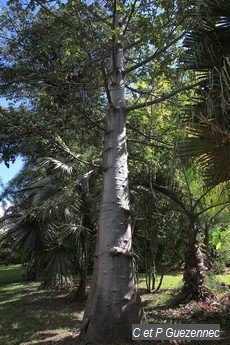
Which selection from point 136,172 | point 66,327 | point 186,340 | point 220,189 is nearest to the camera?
point 186,340

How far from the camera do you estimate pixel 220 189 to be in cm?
842

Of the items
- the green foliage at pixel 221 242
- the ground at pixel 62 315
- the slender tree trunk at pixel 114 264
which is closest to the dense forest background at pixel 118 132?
the slender tree trunk at pixel 114 264

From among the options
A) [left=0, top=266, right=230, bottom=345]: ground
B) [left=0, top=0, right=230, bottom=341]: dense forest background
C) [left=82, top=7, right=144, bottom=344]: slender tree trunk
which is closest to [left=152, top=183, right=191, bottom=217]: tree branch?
[left=0, top=0, right=230, bottom=341]: dense forest background

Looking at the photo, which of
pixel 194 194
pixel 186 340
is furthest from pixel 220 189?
pixel 186 340

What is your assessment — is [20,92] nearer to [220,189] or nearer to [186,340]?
[220,189]

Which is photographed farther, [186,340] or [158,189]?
[158,189]

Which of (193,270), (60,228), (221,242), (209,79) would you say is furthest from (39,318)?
(221,242)

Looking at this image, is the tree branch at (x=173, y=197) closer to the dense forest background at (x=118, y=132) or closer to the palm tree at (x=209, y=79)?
the dense forest background at (x=118, y=132)

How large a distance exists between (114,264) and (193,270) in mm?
3767

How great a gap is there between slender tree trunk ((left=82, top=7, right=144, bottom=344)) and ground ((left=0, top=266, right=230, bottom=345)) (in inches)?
12.7

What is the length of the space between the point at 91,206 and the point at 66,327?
123 inches

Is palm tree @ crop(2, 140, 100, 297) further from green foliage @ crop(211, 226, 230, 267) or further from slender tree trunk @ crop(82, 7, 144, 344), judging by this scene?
green foliage @ crop(211, 226, 230, 267)

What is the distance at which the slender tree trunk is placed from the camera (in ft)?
17.4

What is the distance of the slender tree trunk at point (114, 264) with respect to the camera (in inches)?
208
